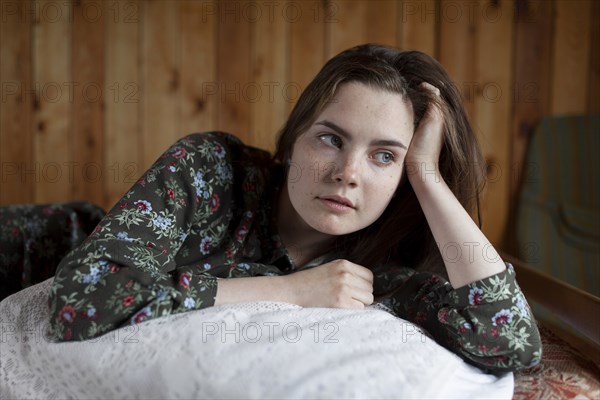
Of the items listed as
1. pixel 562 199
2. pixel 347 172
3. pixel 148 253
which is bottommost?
pixel 562 199

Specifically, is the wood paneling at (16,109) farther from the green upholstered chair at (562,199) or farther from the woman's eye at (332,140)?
the green upholstered chair at (562,199)

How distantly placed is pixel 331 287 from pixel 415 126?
36 cm

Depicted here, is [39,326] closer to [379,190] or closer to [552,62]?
[379,190]

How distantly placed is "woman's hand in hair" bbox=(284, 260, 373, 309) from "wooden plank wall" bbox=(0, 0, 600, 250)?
1071mm

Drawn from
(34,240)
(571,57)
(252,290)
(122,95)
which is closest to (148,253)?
(252,290)

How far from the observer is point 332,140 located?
1124 mm

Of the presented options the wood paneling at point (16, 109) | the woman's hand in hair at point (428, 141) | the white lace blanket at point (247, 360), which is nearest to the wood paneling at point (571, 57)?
the woman's hand in hair at point (428, 141)

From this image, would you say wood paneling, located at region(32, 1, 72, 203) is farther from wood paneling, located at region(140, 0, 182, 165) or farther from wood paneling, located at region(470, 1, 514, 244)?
wood paneling, located at region(470, 1, 514, 244)

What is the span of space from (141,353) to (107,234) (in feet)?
0.76

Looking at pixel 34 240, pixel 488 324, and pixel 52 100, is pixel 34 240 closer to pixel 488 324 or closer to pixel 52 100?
pixel 52 100

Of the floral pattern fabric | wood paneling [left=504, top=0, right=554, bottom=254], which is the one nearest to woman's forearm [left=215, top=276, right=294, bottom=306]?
the floral pattern fabric

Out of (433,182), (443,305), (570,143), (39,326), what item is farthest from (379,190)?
(570,143)

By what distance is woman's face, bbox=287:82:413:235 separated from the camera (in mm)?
1087

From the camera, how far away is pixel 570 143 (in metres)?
2.08
